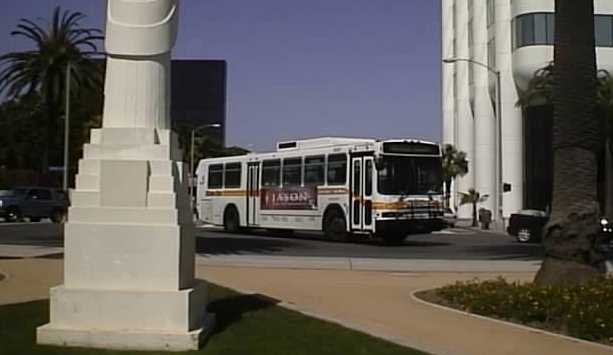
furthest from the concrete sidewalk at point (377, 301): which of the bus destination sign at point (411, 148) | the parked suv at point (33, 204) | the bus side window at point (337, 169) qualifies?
the parked suv at point (33, 204)

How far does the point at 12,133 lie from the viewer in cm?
8119

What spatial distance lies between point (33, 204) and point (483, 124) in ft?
112

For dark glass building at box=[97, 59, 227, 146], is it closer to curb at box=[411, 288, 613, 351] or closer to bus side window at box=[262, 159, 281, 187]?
bus side window at box=[262, 159, 281, 187]

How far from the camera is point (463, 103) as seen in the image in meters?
74.5

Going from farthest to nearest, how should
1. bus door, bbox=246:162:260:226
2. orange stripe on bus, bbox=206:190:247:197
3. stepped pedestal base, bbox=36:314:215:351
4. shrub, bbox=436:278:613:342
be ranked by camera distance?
orange stripe on bus, bbox=206:190:247:197
bus door, bbox=246:162:260:226
shrub, bbox=436:278:613:342
stepped pedestal base, bbox=36:314:215:351

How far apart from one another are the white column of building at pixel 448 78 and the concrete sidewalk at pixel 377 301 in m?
62.4

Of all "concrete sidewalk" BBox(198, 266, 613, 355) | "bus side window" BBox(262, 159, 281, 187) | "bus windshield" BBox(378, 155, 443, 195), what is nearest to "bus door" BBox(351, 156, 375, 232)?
"bus windshield" BBox(378, 155, 443, 195)

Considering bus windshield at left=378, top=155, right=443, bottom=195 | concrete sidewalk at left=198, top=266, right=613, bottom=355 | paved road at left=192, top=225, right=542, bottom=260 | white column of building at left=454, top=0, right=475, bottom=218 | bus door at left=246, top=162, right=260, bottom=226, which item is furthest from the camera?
white column of building at left=454, top=0, right=475, bottom=218

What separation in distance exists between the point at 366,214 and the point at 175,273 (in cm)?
1984

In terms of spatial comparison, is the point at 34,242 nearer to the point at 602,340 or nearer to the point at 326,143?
the point at 326,143

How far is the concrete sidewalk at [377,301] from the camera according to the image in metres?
9.78

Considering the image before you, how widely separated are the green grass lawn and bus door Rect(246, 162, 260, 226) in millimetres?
21907

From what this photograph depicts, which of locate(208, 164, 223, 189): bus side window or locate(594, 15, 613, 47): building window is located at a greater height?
locate(594, 15, 613, 47): building window

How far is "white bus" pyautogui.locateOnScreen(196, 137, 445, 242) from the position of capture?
2844 centimetres
